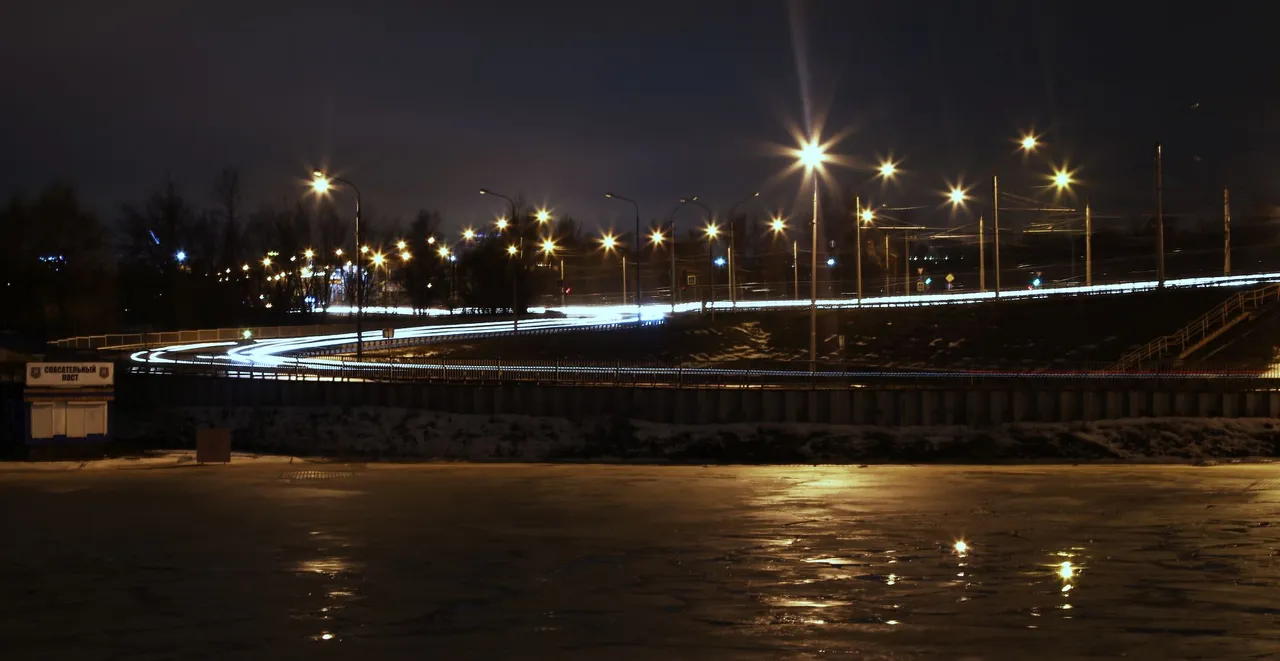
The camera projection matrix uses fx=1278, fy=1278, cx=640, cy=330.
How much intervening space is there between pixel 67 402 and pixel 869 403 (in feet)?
83.9

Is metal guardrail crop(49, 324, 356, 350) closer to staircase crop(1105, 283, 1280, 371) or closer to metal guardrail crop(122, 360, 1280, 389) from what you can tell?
metal guardrail crop(122, 360, 1280, 389)

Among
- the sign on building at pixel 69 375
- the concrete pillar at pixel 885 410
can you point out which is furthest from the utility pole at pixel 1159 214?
the sign on building at pixel 69 375

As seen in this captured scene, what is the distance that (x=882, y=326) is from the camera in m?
84.5

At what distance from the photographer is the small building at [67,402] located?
3522 cm

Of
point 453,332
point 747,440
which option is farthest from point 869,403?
point 453,332

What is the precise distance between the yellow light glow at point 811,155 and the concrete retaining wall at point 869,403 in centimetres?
983

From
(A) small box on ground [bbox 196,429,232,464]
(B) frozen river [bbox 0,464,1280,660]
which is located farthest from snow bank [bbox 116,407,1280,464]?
(B) frozen river [bbox 0,464,1280,660]

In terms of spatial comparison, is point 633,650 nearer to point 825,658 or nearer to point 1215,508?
point 825,658

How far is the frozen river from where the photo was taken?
12.7 meters

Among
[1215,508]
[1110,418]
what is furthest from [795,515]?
[1110,418]

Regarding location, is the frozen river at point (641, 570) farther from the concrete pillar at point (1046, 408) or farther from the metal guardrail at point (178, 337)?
the metal guardrail at point (178, 337)

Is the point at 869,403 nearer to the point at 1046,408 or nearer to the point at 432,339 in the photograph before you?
the point at 1046,408

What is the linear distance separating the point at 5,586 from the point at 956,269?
166237mm

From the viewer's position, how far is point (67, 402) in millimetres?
35625
